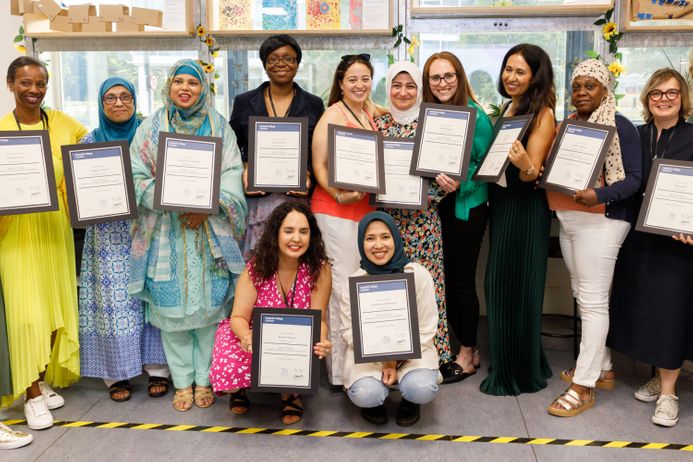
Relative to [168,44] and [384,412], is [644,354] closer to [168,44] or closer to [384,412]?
[384,412]

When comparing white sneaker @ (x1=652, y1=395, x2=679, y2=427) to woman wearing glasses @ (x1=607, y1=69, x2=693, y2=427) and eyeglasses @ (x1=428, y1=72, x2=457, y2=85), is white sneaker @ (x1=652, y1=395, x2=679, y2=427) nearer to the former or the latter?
woman wearing glasses @ (x1=607, y1=69, x2=693, y2=427)

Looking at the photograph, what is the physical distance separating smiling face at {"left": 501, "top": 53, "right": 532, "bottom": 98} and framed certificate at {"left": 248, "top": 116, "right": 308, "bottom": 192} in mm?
937

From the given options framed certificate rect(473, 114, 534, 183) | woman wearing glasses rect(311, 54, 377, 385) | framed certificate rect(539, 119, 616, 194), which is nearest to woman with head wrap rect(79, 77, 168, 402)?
woman wearing glasses rect(311, 54, 377, 385)

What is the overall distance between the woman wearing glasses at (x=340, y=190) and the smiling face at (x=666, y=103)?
49.6 inches

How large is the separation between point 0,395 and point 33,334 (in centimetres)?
29

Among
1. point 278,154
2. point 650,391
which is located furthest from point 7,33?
point 650,391

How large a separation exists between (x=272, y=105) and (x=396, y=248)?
39.3 inches

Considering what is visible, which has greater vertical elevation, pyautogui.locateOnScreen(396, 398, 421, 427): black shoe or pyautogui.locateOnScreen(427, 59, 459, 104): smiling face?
pyautogui.locateOnScreen(427, 59, 459, 104): smiling face

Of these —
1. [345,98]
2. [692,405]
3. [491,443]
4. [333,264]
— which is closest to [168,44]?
[345,98]

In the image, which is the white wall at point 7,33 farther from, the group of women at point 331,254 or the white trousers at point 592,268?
the white trousers at point 592,268

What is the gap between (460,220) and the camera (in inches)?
122

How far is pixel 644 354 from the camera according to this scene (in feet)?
9.48

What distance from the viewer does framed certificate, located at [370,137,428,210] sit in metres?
2.87

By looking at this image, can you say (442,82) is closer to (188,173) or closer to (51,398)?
(188,173)
